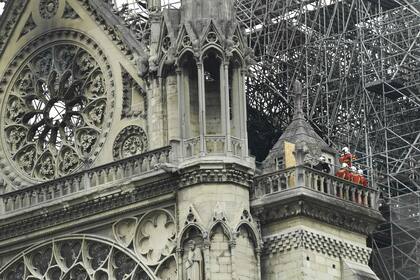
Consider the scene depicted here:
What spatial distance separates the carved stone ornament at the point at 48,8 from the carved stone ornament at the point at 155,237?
6.76 metres

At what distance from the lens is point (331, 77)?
46844 millimetres

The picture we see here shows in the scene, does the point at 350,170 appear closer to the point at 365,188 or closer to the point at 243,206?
the point at 365,188

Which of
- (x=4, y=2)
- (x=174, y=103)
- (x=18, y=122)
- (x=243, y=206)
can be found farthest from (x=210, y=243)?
(x=4, y=2)

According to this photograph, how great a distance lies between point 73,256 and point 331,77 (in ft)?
31.2

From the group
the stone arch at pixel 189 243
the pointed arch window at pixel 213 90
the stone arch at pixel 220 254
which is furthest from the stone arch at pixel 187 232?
the pointed arch window at pixel 213 90

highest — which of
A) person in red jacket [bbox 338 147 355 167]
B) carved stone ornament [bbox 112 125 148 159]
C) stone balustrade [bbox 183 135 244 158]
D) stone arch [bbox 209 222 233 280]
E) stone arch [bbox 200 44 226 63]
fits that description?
stone arch [bbox 200 44 226 63]

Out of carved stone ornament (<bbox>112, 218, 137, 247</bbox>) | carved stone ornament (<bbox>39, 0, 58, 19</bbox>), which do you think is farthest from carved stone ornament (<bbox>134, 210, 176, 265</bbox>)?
carved stone ornament (<bbox>39, 0, 58, 19</bbox>)

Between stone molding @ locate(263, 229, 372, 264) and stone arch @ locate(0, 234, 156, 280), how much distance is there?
2667 millimetres

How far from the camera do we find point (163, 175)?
128 ft

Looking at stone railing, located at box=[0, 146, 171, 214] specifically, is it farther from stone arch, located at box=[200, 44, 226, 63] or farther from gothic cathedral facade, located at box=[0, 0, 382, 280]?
stone arch, located at box=[200, 44, 226, 63]

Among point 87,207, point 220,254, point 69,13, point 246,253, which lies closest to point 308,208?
point 246,253

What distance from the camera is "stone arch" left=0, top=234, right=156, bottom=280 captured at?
1571 inches

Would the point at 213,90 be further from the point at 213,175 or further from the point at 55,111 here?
the point at 55,111

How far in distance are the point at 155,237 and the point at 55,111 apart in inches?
218
